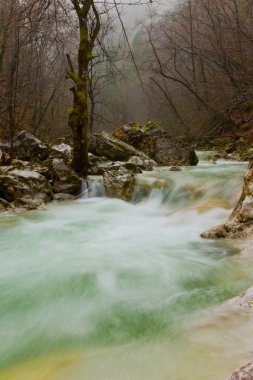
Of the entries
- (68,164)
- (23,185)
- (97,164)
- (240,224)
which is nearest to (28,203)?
(23,185)

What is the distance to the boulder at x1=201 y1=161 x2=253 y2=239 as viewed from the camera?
16.6ft

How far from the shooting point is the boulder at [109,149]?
42.3 ft

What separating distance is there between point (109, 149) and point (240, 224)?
817 centimetres

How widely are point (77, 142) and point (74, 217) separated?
118 inches

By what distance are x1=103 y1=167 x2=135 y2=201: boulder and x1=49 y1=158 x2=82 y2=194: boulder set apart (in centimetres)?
74

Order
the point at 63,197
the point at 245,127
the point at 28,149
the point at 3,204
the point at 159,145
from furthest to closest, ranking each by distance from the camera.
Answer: the point at 245,127
the point at 159,145
the point at 28,149
the point at 63,197
the point at 3,204

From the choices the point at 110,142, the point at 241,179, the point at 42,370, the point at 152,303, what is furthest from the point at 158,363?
the point at 110,142

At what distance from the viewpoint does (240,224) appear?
5156 millimetres

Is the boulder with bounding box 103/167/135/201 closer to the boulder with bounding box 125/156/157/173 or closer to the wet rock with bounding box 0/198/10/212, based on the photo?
the boulder with bounding box 125/156/157/173

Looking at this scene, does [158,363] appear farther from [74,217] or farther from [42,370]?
[74,217]

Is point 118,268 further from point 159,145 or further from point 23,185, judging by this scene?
point 159,145

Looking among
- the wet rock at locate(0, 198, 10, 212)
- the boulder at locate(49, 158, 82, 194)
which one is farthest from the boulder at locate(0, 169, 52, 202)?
the boulder at locate(49, 158, 82, 194)

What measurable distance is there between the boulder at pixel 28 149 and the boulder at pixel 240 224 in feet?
25.7

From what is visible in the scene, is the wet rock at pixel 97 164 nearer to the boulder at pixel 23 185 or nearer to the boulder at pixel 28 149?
the boulder at pixel 28 149
